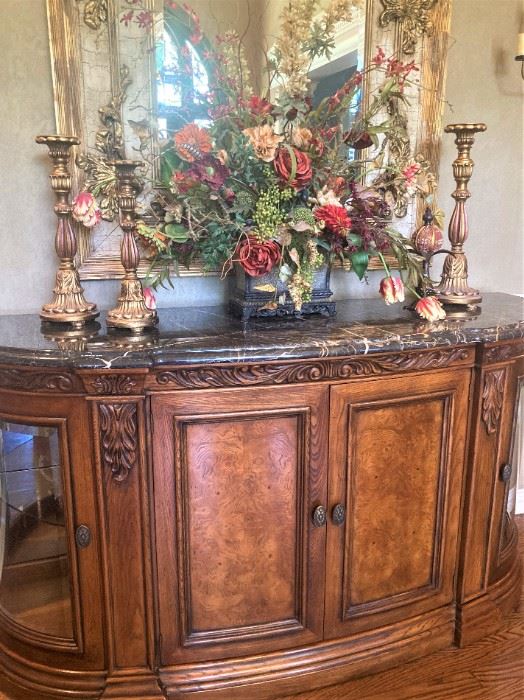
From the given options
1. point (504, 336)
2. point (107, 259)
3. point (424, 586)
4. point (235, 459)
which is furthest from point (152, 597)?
point (504, 336)

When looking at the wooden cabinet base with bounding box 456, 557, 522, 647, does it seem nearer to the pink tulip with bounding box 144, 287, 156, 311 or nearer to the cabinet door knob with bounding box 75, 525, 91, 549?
the cabinet door knob with bounding box 75, 525, 91, 549

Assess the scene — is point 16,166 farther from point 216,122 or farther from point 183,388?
point 183,388

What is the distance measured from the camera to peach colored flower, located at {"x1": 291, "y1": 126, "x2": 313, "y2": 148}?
1.58m

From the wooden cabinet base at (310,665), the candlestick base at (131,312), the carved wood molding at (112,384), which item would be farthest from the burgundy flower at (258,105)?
the wooden cabinet base at (310,665)

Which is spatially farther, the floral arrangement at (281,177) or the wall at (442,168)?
the wall at (442,168)

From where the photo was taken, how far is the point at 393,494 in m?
1.68

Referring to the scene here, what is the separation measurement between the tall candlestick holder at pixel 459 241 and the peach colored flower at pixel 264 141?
653 millimetres

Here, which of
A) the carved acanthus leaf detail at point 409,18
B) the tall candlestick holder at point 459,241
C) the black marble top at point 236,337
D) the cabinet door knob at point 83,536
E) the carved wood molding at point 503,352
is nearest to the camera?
the black marble top at point 236,337

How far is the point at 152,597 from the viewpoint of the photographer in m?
1.54

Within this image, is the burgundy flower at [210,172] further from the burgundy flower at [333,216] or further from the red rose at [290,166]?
the burgundy flower at [333,216]

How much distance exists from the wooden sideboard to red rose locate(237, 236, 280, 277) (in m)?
0.18

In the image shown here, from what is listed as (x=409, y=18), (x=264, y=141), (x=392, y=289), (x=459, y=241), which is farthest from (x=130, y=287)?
(x=409, y=18)

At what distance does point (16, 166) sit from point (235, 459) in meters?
1.09

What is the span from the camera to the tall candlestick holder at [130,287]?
151 cm
